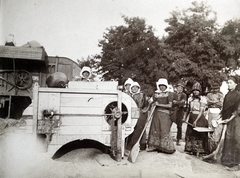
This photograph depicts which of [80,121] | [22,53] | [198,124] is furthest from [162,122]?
[22,53]

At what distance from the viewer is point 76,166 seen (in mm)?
4508

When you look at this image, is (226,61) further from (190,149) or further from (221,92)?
(190,149)

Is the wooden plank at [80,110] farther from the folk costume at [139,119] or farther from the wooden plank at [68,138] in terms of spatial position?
the folk costume at [139,119]

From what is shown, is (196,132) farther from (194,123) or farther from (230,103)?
(230,103)

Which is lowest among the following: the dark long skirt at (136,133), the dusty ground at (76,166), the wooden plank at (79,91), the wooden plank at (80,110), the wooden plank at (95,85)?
the dusty ground at (76,166)

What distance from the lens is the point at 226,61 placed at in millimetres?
7930

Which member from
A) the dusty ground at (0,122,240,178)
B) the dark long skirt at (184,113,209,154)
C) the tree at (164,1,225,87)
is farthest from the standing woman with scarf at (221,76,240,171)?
the tree at (164,1,225,87)

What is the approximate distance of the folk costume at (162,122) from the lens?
5426mm

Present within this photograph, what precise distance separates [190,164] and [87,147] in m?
2.40

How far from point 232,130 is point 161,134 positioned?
1546 mm

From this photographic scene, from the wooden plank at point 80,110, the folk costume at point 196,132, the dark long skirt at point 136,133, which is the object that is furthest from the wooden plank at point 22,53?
the folk costume at point 196,132

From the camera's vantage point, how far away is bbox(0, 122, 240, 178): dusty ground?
4.29 metres

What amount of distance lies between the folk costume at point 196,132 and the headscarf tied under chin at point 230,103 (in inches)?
26.5

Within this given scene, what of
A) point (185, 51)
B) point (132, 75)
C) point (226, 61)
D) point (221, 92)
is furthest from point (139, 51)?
point (221, 92)
